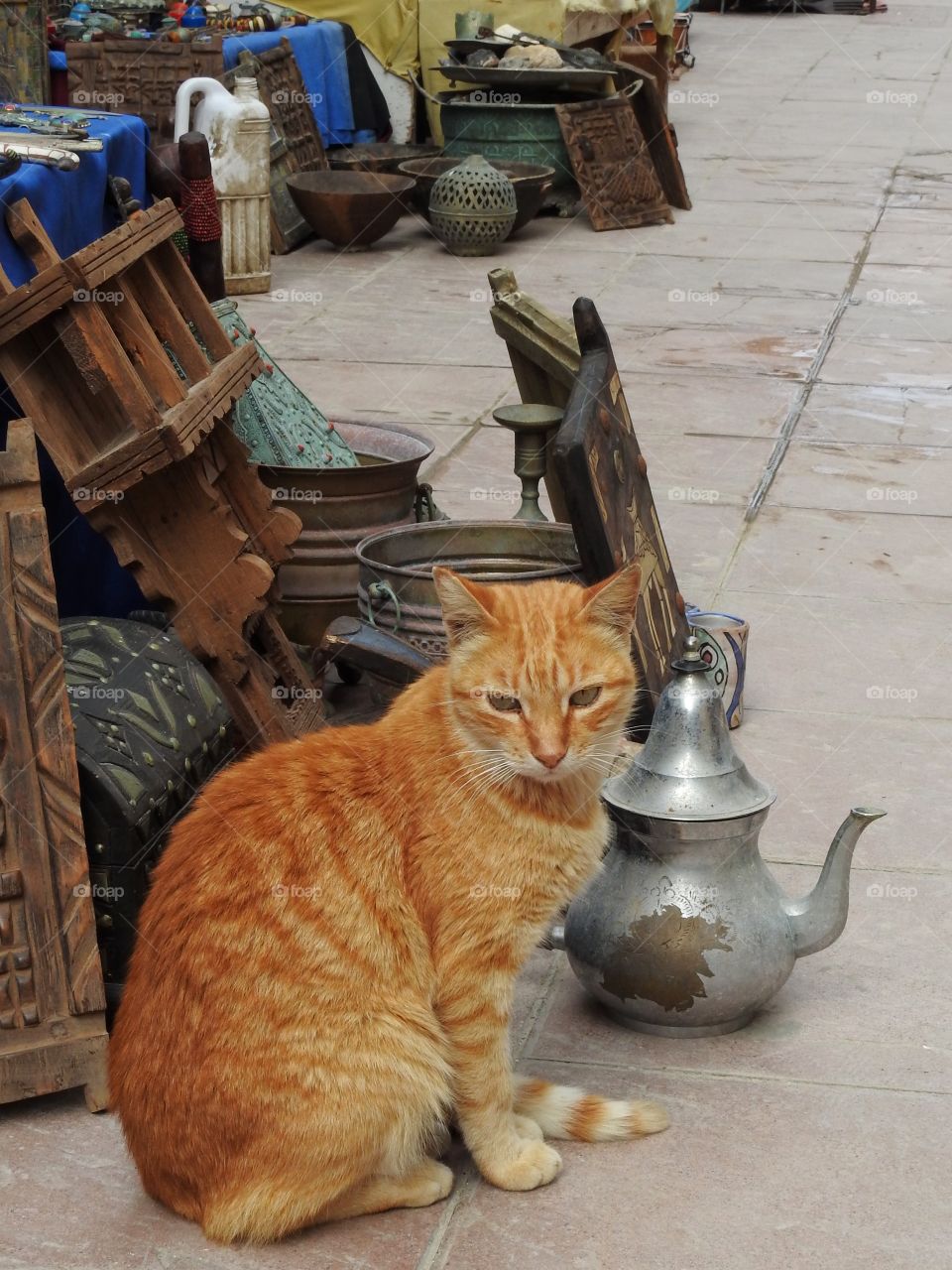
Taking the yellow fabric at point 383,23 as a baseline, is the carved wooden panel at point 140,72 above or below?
above

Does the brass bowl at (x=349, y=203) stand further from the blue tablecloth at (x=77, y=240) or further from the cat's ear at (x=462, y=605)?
the cat's ear at (x=462, y=605)

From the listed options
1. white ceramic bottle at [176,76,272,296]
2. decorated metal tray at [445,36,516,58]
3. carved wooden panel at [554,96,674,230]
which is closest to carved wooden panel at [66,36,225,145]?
white ceramic bottle at [176,76,272,296]

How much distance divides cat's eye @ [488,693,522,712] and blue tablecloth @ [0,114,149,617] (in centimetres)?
183

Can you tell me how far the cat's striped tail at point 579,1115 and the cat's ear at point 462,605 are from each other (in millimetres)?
936

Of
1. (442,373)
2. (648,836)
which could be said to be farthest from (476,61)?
(648,836)

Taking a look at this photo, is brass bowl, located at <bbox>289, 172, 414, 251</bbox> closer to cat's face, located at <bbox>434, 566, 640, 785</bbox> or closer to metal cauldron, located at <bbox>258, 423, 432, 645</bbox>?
metal cauldron, located at <bbox>258, 423, 432, 645</bbox>

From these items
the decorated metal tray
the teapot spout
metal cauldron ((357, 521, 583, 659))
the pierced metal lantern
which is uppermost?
the decorated metal tray

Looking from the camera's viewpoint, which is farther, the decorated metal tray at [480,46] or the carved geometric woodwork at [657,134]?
the carved geometric woodwork at [657,134]

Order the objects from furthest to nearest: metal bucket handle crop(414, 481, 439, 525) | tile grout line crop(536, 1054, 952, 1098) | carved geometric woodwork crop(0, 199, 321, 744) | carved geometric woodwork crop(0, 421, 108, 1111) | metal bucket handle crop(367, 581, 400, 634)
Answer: metal bucket handle crop(414, 481, 439, 525) < metal bucket handle crop(367, 581, 400, 634) < carved geometric woodwork crop(0, 199, 321, 744) < tile grout line crop(536, 1054, 952, 1098) < carved geometric woodwork crop(0, 421, 108, 1111)

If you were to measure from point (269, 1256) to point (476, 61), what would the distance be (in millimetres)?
10420

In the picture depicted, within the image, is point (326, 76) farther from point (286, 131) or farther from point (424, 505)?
point (424, 505)

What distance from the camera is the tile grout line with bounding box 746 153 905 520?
684cm

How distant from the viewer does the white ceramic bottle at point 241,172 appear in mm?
9086

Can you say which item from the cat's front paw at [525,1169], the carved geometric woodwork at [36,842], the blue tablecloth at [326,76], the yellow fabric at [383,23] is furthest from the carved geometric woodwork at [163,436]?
the yellow fabric at [383,23]
